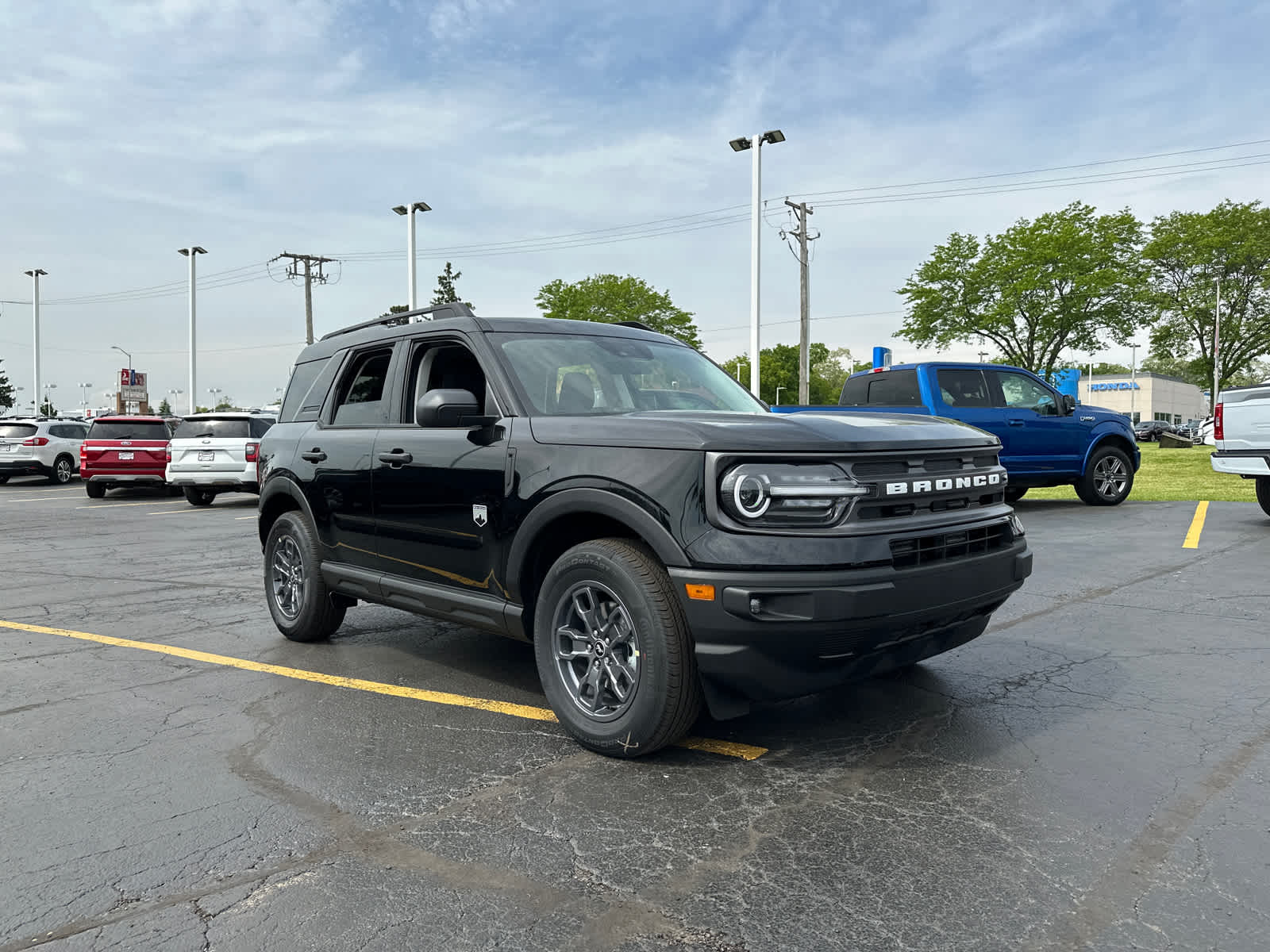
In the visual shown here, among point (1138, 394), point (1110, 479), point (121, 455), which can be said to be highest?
point (1138, 394)

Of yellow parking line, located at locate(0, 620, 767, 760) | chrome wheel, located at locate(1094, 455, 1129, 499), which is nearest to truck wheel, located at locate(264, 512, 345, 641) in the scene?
yellow parking line, located at locate(0, 620, 767, 760)

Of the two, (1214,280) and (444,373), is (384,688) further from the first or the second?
(1214,280)

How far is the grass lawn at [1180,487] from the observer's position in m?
14.9

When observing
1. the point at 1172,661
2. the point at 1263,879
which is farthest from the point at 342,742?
the point at 1172,661

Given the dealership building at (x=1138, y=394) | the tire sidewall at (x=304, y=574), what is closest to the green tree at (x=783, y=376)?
the dealership building at (x=1138, y=394)

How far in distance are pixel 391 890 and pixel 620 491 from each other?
1587 mm

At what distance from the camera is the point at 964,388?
43.1ft

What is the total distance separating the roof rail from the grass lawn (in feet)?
41.9

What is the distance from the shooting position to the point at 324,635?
5.92m

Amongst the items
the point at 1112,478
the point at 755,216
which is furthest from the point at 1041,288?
the point at 1112,478

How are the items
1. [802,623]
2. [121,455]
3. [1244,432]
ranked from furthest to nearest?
[121,455] < [1244,432] < [802,623]

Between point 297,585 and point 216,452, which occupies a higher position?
point 216,452

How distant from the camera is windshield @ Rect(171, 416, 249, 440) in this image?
57.9ft

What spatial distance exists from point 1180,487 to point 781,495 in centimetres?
1656
